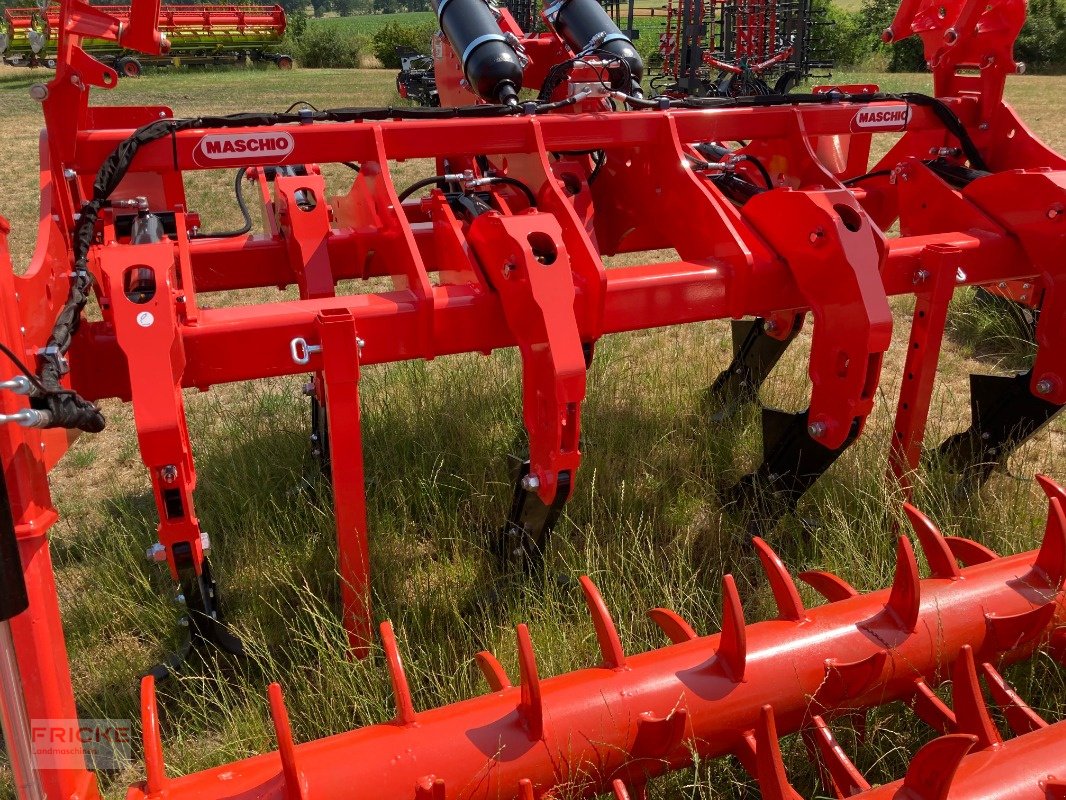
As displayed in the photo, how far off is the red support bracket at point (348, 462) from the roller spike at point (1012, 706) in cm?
158

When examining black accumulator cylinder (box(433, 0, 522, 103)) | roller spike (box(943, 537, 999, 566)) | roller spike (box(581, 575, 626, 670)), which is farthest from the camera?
black accumulator cylinder (box(433, 0, 522, 103))

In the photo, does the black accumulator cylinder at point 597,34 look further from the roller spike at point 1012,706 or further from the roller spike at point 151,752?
the roller spike at point 151,752

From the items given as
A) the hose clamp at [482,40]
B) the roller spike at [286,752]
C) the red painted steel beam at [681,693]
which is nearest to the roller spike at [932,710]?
the red painted steel beam at [681,693]

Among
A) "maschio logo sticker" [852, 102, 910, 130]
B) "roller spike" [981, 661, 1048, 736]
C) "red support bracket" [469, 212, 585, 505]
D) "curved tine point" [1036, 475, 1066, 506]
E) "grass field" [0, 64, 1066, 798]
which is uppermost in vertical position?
"maschio logo sticker" [852, 102, 910, 130]

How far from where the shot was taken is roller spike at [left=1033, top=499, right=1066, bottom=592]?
2.16m

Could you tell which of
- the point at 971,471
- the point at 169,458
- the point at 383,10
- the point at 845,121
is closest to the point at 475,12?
the point at 845,121

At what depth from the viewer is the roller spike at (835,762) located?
1.86 m

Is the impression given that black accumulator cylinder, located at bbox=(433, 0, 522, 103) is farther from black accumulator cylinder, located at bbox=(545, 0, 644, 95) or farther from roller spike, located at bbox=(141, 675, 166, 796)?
roller spike, located at bbox=(141, 675, 166, 796)

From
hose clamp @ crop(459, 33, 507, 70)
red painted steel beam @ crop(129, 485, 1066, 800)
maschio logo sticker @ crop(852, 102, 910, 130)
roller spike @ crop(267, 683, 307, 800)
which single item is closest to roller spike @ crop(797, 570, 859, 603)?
red painted steel beam @ crop(129, 485, 1066, 800)

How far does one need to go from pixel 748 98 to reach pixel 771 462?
1341 mm

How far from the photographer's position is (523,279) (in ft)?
7.63

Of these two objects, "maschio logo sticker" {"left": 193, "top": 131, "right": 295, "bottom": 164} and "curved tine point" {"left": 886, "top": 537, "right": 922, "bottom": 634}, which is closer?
"curved tine point" {"left": 886, "top": 537, "right": 922, "bottom": 634}

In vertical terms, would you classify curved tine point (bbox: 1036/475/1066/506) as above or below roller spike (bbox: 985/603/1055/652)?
above

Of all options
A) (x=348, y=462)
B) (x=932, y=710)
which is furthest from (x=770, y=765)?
(x=348, y=462)
